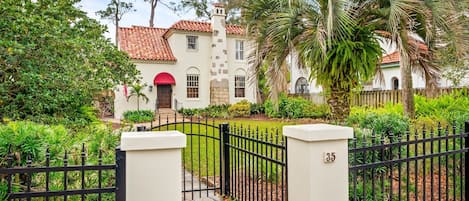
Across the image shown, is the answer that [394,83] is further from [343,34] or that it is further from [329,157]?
[329,157]

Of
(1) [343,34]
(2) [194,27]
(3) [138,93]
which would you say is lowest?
(3) [138,93]

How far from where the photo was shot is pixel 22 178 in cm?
332

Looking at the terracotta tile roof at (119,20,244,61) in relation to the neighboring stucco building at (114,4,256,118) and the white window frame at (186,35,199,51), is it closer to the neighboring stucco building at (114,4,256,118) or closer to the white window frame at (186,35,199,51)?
the neighboring stucco building at (114,4,256,118)

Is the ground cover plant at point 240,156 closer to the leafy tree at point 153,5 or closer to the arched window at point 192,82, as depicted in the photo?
the arched window at point 192,82

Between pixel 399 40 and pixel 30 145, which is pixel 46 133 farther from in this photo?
pixel 399 40

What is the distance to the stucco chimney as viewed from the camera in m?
23.4

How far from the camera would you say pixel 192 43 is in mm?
23297

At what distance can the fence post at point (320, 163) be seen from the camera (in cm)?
311

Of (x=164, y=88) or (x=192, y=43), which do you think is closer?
(x=164, y=88)

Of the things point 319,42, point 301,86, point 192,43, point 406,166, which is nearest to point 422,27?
point 319,42

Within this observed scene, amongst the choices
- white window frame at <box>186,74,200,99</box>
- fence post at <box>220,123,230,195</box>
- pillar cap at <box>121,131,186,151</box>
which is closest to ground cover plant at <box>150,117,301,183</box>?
fence post at <box>220,123,230,195</box>

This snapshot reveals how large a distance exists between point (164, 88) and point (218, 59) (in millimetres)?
4233

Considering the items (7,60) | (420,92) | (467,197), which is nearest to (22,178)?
(7,60)

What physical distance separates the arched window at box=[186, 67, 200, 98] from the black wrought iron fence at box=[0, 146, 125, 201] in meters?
19.6
